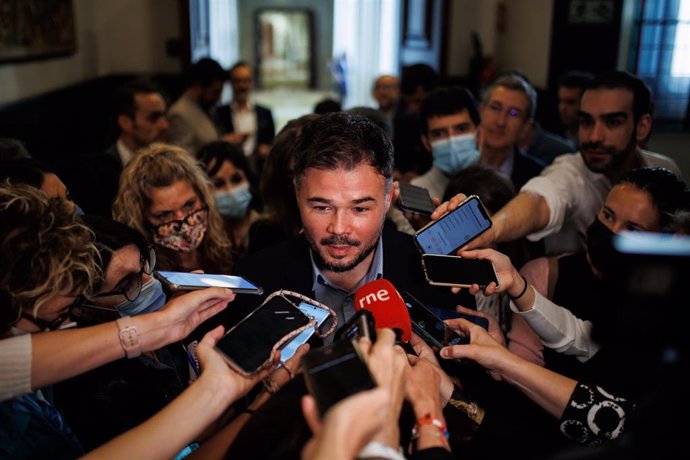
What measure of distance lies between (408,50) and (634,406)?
505 centimetres

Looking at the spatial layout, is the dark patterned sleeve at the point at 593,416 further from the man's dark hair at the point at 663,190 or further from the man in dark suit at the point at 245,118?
the man in dark suit at the point at 245,118

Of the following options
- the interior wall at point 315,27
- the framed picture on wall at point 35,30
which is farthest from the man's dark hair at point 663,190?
the interior wall at point 315,27

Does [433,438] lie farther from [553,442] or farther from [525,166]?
[525,166]

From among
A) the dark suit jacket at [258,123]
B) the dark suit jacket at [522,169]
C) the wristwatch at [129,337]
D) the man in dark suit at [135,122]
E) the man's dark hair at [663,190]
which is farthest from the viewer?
the dark suit jacket at [258,123]

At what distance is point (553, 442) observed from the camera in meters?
1.47

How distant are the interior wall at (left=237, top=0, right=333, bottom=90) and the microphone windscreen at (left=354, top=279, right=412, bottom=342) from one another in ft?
44.3

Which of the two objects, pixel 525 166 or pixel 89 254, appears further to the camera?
pixel 525 166

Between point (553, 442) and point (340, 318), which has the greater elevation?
point (340, 318)

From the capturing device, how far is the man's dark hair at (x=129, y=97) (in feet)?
11.5

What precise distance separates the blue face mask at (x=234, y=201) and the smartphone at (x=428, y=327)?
5.11 ft

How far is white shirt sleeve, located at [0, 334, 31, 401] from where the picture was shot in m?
1.11

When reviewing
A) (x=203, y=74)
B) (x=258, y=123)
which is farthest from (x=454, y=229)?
(x=258, y=123)

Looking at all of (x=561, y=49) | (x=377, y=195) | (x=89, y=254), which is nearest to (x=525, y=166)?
(x=377, y=195)

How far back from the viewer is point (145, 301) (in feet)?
5.77
